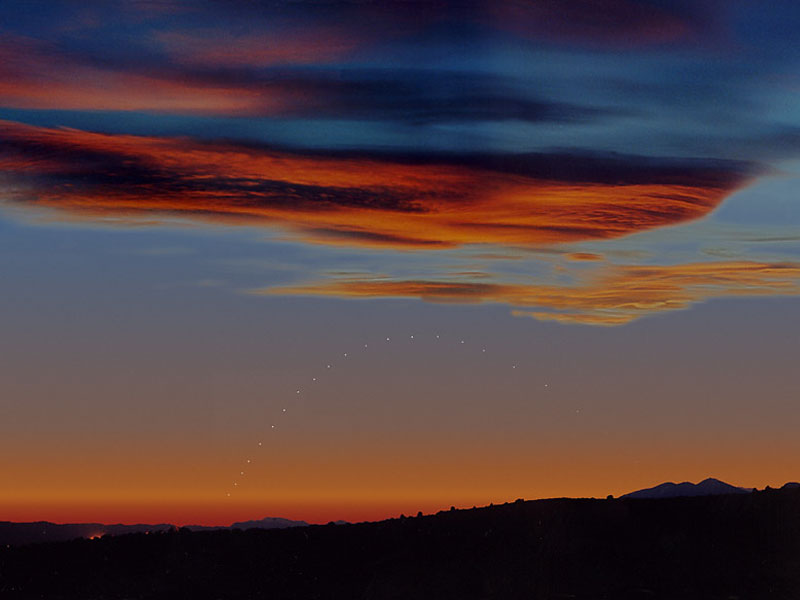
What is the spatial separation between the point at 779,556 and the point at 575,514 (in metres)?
5.37

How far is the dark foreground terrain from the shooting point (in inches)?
1120

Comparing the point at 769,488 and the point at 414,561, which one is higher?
the point at 769,488

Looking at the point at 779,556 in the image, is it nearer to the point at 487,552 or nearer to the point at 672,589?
the point at 672,589

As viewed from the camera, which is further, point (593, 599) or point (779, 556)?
point (779, 556)

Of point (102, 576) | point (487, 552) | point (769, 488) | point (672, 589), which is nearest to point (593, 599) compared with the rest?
point (672, 589)

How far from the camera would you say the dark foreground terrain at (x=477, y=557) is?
28453mm

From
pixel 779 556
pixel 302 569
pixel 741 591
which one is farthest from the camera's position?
pixel 302 569

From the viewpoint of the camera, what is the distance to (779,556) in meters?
29.4

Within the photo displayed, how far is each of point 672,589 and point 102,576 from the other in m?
14.9

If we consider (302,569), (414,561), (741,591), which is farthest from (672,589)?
(302,569)

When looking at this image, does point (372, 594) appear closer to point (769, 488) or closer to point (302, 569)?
point (302, 569)

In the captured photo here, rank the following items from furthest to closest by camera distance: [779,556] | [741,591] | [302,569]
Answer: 1. [302,569]
2. [779,556]
3. [741,591]

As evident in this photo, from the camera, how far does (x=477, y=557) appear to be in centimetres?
3028

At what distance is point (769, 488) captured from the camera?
32875mm
